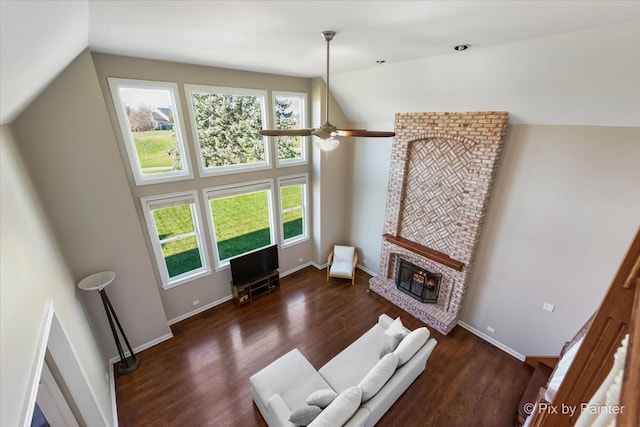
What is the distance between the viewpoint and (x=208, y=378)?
388cm

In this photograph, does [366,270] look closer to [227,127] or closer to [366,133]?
[227,127]

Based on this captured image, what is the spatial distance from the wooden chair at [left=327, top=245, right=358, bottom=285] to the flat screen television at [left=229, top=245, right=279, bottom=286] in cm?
130

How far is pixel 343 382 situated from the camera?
11.0ft

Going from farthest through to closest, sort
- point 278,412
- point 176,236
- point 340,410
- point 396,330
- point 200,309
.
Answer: point 200,309 → point 176,236 → point 396,330 → point 278,412 → point 340,410

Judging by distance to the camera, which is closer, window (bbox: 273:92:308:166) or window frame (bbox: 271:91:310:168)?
window frame (bbox: 271:91:310:168)

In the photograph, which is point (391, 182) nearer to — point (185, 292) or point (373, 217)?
point (373, 217)

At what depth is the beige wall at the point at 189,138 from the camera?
3.54m

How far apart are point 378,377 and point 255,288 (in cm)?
325

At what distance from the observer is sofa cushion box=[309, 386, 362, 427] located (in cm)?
249

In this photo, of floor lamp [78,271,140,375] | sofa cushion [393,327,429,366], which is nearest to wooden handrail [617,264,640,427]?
sofa cushion [393,327,429,366]

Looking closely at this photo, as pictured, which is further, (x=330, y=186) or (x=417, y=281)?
(x=330, y=186)

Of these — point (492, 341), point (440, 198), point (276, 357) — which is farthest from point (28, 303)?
point (492, 341)

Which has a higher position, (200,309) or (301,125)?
(301,125)

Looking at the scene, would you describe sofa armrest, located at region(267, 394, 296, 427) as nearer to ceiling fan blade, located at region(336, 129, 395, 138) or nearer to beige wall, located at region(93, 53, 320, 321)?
beige wall, located at region(93, 53, 320, 321)
